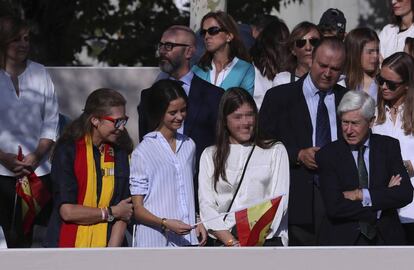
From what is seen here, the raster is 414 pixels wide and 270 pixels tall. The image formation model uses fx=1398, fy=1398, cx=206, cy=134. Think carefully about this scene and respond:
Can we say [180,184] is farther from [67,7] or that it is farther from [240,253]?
[67,7]

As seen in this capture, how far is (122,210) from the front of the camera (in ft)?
27.2

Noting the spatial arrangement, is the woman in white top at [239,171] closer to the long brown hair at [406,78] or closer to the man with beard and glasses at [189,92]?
the man with beard and glasses at [189,92]

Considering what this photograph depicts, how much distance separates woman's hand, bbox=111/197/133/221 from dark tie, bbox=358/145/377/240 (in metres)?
1.37

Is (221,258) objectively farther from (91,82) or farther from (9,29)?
(91,82)

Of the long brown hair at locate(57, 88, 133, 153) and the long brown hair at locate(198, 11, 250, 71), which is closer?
the long brown hair at locate(57, 88, 133, 153)

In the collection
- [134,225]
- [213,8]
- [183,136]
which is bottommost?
[134,225]

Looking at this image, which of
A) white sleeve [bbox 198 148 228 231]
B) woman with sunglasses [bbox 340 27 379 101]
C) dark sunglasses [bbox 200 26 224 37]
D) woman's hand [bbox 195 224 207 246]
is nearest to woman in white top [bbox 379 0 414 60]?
woman with sunglasses [bbox 340 27 379 101]

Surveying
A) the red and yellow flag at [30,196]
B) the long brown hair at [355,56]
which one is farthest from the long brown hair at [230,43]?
the red and yellow flag at [30,196]

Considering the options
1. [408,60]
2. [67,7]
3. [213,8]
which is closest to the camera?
[408,60]

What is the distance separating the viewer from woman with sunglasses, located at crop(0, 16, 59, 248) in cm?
909

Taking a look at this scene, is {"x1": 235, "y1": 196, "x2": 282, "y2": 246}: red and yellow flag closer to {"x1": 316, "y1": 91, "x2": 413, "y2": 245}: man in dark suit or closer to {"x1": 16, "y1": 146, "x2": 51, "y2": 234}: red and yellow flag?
{"x1": 316, "y1": 91, "x2": 413, "y2": 245}: man in dark suit

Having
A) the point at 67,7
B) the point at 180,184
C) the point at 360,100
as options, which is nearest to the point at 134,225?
the point at 180,184

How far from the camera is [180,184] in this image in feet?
27.3

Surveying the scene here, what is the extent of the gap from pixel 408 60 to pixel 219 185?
1569 millimetres
